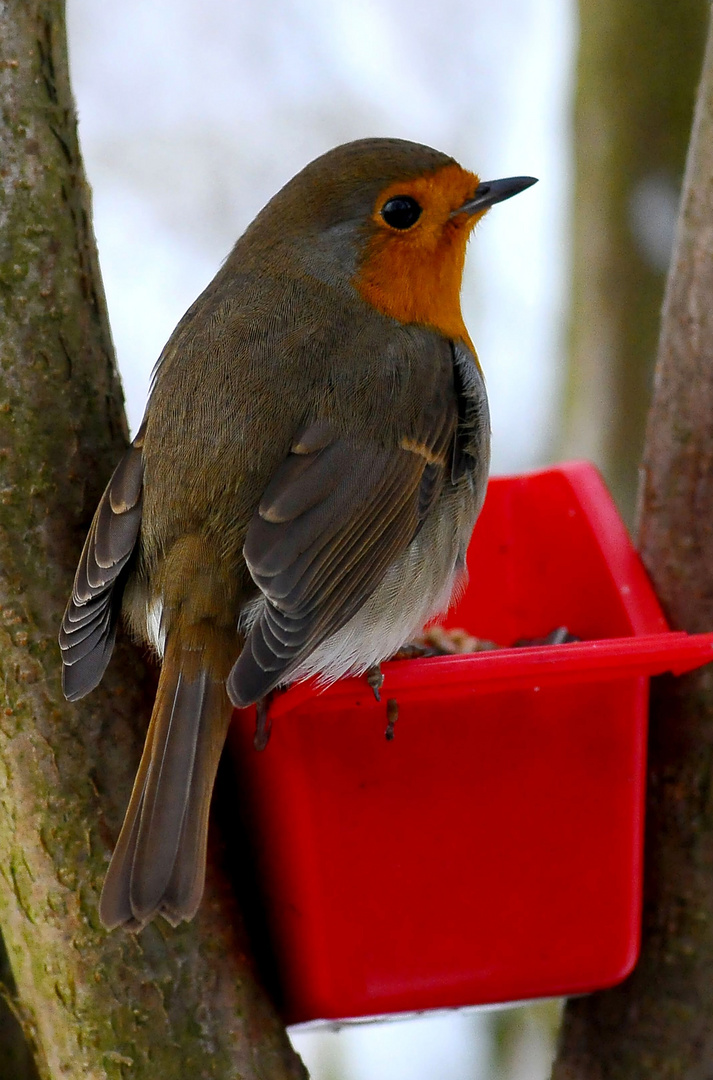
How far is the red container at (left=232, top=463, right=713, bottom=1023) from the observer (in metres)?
2.14

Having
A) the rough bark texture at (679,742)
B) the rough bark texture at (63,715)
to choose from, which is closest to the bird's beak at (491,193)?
the rough bark texture at (679,742)

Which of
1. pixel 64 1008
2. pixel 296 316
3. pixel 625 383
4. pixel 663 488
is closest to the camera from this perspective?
pixel 64 1008

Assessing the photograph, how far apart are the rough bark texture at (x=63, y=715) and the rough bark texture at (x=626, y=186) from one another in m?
2.01

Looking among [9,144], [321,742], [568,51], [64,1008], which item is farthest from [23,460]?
[568,51]

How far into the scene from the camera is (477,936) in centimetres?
221

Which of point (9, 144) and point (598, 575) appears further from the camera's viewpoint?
point (598, 575)

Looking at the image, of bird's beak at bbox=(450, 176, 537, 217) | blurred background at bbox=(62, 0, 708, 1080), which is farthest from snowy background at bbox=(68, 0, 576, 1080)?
bird's beak at bbox=(450, 176, 537, 217)

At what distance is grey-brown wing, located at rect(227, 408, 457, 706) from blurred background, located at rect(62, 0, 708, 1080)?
1.64m

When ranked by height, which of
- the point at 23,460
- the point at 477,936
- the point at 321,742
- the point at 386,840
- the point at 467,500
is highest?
the point at 23,460

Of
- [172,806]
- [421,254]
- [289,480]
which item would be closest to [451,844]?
[172,806]

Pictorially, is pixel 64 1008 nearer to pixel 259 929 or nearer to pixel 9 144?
pixel 259 929

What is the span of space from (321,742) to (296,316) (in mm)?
874

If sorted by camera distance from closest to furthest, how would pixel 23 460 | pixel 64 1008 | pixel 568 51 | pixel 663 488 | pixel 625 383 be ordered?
pixel 64 1008 → pixel 23 460 → pixel 663 488 → pixel 625 383 → pixel 568 51

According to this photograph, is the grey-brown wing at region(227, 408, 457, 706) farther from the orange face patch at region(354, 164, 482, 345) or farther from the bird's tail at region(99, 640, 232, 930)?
the orange face patch at region(354, 164, 482, 345)
